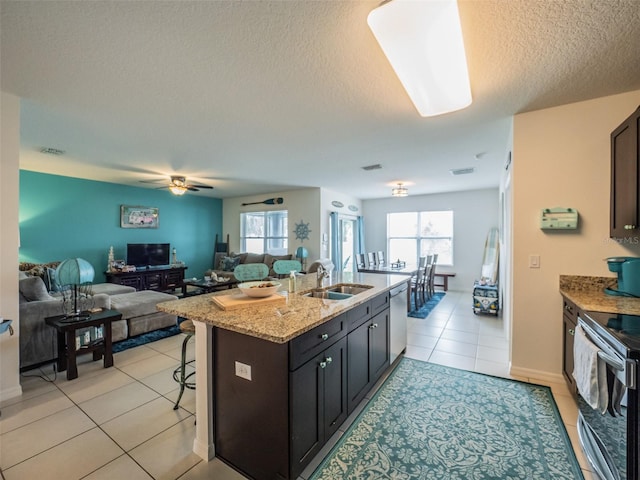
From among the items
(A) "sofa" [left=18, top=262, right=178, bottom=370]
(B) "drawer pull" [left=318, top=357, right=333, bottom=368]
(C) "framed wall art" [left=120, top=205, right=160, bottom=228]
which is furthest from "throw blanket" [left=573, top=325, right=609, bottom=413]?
(C) "framed wall art" [left=120, top=205, right=160, bottom=228]

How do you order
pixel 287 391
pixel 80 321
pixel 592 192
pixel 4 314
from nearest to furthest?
pixel 287 391 → pixel 4 314 → pixel 592 192 → pixel 80 321

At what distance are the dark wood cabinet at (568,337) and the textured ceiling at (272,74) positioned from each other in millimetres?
1722

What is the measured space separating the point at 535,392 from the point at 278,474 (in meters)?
2.31

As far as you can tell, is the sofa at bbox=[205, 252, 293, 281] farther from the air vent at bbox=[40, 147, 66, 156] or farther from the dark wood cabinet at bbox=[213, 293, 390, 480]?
the dark wood cabinet at bbox=[213, 293, 390, 480]

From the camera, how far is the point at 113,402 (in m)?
2.33

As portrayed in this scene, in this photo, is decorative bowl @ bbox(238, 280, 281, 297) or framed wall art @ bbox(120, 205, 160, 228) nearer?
decorative bowl @ bbox(238, 280, 281, 297)

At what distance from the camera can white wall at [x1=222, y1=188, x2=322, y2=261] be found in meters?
6.71

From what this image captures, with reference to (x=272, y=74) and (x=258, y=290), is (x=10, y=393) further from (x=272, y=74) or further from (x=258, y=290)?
(x=272, y=74)

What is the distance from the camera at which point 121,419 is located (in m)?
2.11

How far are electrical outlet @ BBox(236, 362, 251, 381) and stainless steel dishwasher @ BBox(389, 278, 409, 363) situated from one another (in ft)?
5.52

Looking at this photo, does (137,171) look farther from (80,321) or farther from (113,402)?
(113,402)

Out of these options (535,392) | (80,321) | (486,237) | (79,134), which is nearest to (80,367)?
(80,321)

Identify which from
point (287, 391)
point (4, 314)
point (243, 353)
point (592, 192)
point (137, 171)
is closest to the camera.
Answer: point (287, 391)

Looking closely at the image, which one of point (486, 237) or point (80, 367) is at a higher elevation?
point (486, 237)
